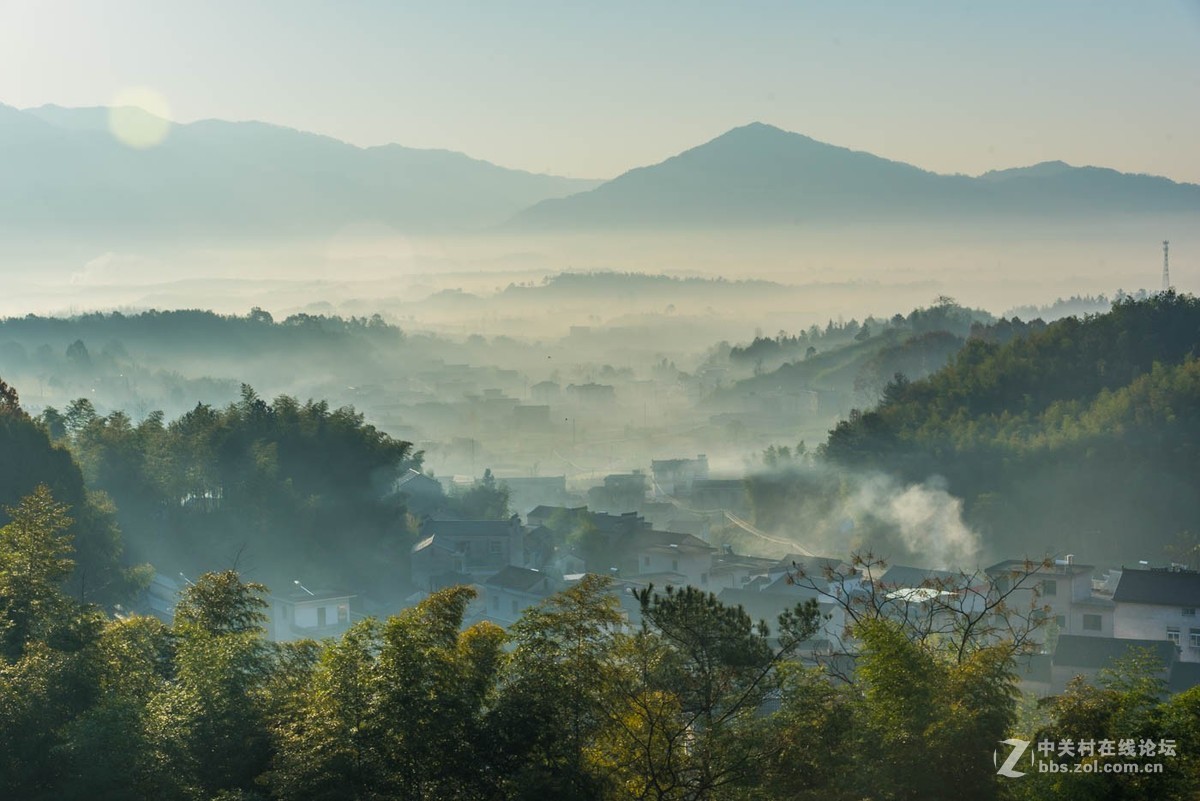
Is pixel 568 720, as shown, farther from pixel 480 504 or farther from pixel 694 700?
pixel 480 504

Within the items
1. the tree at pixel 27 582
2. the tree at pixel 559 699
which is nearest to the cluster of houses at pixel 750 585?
the tree at pixel 559 699

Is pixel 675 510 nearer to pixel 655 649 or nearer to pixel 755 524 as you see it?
pixel 755 524

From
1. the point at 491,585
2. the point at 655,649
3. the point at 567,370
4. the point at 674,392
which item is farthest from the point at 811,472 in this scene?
the point at 567,370

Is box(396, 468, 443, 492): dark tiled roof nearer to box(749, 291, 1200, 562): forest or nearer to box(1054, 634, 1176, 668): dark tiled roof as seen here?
box(749, 291, 1200, 562): forest

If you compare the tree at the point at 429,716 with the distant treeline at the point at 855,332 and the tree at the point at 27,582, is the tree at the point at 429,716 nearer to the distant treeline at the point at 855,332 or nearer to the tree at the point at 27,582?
the tree at the point at 27,582

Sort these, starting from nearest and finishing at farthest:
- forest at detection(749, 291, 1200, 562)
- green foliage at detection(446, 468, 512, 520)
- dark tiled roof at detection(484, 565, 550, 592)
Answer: dark tiled roof at detection(484, 565, 550, 592), forest at detection(749, 291, 1200, 562), green foliage at detection(446, 468, 512, 520)

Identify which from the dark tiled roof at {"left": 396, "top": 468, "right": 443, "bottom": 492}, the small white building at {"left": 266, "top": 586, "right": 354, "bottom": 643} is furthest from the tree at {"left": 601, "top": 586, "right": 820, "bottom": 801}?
the dark tiled roof at {"left": 396, "top": 468, "right": 443, "bottom": 492}

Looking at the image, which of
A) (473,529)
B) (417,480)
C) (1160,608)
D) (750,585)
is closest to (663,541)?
(750,585)
